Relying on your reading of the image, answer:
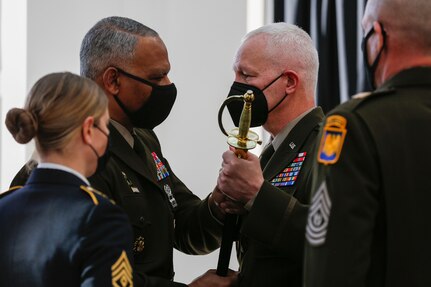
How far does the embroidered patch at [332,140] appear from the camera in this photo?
159cm

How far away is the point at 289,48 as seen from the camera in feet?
8.21

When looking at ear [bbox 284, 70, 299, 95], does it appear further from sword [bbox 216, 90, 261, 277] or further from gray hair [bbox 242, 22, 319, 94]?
sword [bbox 216, 90, 261, 277]

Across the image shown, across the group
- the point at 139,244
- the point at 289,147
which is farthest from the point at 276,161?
the point at 139,244

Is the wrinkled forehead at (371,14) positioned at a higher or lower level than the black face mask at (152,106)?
higher

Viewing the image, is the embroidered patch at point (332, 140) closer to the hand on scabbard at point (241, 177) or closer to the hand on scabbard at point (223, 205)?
the hand on scabbard at point (241, 177)

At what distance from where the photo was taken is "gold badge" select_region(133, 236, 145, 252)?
2174 millimetres

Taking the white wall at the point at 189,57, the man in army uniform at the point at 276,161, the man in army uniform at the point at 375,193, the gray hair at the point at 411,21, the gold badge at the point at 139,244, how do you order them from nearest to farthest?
the man in army uniform at the point at 375,193
the gray hair at the point at 411,21
the man in army uniform at the point at 276,161
the gold badge at the point at 139,244
the white wall at the point at 189,57

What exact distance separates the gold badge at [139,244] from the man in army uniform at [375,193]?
28.0 inches

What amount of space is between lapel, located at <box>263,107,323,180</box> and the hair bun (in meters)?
0.89

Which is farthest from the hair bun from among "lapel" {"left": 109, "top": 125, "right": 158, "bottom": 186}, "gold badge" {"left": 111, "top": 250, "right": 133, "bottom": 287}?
"lapel" {"left": 109, "top": 125, "right": 158, "bottom": 186}

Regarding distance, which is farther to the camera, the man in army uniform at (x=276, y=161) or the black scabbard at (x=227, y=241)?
the black scabbard at (x=227, y=241)

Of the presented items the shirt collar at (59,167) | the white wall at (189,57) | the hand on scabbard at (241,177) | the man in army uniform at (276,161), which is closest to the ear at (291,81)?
the man in army uniform at (276,161)

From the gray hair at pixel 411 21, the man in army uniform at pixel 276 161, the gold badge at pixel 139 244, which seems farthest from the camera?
the gold badge at pixel 139 244

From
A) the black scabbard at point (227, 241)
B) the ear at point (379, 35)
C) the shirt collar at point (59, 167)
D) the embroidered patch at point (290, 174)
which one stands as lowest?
the black scabbard at point (227, 241)
